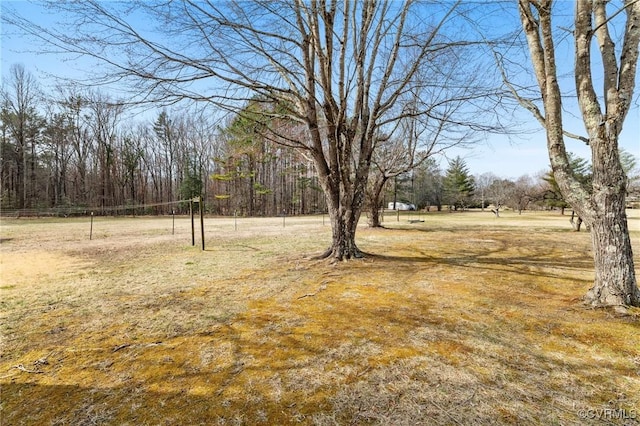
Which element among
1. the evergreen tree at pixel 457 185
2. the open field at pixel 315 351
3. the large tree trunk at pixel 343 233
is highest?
the evergreen tree at pixel 457 185

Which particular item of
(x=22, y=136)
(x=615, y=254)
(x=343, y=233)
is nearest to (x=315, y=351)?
(x=615, y=254)

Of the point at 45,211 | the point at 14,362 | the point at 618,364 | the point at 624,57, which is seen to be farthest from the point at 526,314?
the point at 45,211

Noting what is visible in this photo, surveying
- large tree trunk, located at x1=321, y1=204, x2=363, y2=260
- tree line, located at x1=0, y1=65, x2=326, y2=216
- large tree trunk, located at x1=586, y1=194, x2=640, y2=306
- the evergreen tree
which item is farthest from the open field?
the evergreen tree

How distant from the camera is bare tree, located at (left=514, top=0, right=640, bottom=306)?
3.17 meters

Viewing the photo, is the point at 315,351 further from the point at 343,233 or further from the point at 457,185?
the point at 457,185

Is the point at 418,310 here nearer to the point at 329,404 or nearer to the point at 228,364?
the point at 329,404

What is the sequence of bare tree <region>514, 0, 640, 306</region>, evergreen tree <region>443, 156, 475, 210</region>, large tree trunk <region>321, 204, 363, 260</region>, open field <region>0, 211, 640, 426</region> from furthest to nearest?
evergreen tree <region>443, 156, 475, 210</region> → large tree trunk <region>321, 204, 363, 260</region> → bare tree <region>514, 0, 640, 306</region> → open field <region>0, 211, 640, 426</region>

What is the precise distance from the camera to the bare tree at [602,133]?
125 inches

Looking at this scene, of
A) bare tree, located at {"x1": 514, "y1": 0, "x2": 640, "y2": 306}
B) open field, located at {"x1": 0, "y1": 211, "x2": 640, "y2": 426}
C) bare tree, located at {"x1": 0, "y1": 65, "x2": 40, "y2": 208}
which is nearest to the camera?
open field, located at {"x1": 0, "y1": 211, "x2": 640, "y2": 426}

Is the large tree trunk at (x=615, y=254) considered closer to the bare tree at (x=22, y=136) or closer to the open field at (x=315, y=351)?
the open field at (x=315, y=351)

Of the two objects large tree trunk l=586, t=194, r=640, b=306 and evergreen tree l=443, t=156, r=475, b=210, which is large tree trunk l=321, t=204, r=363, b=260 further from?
evergreen tree l=443, t=156, r=475, b=210

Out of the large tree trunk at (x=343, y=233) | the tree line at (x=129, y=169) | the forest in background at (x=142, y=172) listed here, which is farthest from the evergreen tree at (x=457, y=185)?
the large tree trunk at (x=343, y=233)

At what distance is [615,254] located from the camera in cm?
320

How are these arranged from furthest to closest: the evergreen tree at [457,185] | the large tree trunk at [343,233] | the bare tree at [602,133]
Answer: the evergreen tree at [457,185] → the large tree trunk at [343,233] → the bare tree at [602,133]
